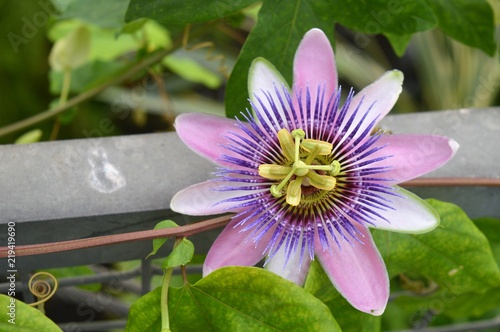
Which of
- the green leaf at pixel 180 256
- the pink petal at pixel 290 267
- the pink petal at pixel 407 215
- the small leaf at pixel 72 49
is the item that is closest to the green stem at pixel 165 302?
the green leaf at pixel 180 256

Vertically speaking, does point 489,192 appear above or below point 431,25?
below

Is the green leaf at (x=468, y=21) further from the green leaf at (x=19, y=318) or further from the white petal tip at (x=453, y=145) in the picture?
the green leaf at (x=19, y=318)

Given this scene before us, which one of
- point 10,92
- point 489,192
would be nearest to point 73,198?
point 489,192

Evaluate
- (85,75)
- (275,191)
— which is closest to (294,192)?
(275,191)

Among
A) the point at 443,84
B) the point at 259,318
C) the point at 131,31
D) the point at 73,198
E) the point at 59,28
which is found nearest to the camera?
the point at 259,318

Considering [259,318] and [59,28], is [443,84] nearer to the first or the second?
[59,28]

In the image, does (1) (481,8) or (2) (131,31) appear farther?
(2) (131,31)

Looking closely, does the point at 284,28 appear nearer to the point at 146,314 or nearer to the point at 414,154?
the point at 414,154
